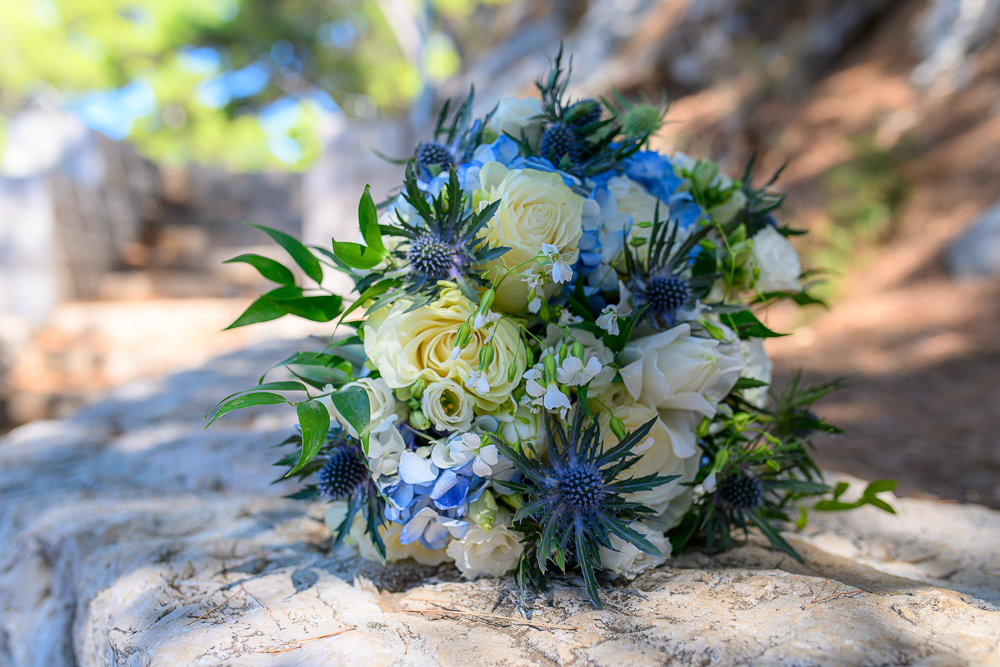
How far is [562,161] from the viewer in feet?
3.63

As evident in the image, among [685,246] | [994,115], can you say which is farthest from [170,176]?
[994,115]

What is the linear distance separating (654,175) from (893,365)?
332cm

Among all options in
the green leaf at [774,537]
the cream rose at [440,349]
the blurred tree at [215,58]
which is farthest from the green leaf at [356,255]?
the blurred tree at [215,58]

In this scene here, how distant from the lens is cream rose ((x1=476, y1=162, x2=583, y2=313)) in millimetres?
979

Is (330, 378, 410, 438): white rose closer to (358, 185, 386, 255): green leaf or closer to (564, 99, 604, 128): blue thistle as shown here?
(358, 185, 386, 255): green leaf

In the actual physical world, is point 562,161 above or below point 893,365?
above

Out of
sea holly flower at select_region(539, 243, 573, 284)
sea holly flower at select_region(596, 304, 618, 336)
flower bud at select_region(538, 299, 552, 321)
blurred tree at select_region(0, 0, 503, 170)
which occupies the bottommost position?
sea holly flower at select_region(596, 304, 618, 336)

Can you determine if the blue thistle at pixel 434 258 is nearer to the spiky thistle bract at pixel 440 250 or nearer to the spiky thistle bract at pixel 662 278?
the spiky thistle bract at pixel 440 250

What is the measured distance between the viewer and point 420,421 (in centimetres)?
96

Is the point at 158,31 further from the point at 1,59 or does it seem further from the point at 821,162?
the point at 821,162

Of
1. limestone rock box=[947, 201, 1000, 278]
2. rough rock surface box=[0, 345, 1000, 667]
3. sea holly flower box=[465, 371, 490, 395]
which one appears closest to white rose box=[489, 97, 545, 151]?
sea holly flower box=[465, 371, 490, 395]

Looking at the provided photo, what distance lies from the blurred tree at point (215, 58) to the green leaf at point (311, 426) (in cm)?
1227

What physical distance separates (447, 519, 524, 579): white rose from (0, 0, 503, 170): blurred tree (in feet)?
40.5

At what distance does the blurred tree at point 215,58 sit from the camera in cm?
1453
